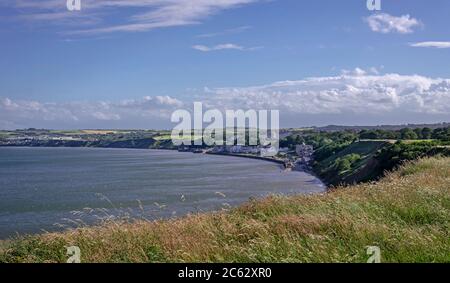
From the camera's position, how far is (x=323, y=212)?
25.8 ft

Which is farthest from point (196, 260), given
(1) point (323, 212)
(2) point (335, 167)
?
(2) point (335, 167)

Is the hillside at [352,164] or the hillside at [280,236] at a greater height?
the hillside at [280,236]

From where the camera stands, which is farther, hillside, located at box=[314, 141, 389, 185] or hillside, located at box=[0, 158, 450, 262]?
hillside, located at box=[314, 141, 389, 185]

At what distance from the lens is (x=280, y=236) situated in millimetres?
6484

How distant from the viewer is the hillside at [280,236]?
19.4 feet

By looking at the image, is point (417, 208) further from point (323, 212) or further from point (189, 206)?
point (189, 206)

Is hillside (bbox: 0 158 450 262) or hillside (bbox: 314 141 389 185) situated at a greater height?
hillside (bbox: 0 158 450 262)

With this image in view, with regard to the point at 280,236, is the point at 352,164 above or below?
below

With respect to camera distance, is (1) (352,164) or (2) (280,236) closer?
(2) (280,236)

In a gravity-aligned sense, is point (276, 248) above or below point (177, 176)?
above

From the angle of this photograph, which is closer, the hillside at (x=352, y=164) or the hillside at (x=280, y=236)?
the hillside at (x=280, y=236)

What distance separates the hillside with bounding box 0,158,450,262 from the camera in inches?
233
